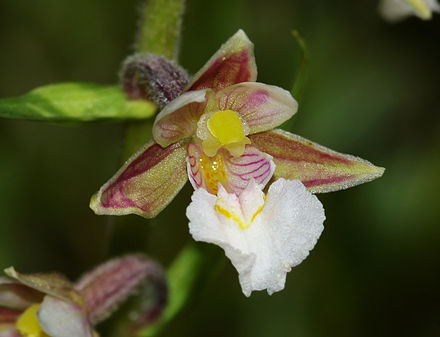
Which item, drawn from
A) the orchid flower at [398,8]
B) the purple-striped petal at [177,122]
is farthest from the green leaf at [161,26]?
the orchid flower at [398,8]

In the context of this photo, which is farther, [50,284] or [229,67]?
[50,284]

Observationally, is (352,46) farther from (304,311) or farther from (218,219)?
(218,219)

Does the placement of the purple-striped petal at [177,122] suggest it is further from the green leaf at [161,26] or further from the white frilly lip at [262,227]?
the green leaf at [161,26]

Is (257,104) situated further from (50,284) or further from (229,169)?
(50,284)

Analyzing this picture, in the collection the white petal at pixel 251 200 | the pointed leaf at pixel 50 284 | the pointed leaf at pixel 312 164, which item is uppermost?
the pointed leaf at pixel 312 164

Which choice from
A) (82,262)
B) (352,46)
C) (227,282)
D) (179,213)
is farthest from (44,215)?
(352,46)

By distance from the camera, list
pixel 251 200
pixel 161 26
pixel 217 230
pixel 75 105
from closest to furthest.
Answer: pixel 217 230 < pixel 251 200 < pixel 75 105 < pixel 161 26

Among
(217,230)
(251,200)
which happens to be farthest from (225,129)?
(217,230)

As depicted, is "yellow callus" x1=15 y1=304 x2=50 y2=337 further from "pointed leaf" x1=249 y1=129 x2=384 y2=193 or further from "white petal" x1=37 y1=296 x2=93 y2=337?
"pointed leaf" x1=249 y1=129 x2=384 y2=193
